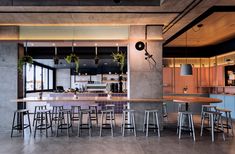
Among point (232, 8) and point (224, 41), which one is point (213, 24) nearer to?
point (232, 8)

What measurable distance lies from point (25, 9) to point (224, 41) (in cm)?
749

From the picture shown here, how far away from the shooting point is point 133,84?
613 centimetres

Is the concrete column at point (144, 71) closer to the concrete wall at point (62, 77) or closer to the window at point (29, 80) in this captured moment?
the window at point (29, 80)

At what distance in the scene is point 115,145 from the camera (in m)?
4.69

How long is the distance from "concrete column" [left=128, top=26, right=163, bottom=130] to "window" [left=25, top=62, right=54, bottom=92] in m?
5.66

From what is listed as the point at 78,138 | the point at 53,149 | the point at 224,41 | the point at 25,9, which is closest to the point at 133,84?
the point at 78,138

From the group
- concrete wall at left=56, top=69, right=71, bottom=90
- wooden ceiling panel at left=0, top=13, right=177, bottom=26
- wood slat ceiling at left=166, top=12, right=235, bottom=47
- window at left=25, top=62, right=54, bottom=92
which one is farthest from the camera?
concrete wall at left=56, top=69, right=71, bottom=90

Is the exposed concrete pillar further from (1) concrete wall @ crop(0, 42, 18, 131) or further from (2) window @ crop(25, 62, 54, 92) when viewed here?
(2) window @ crop(25, 62, 54, 92)

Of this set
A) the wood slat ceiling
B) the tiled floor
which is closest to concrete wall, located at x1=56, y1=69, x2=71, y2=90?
the wood slat ceiling

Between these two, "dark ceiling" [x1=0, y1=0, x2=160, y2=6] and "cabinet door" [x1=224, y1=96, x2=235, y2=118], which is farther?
"cabinet door" [x1=224, y1=96, x2=235, y2=118]

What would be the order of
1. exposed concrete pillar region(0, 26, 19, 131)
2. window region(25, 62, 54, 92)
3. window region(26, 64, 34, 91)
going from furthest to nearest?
1. window region(25, 62, 54, 92)
2. window region(26, 64, 34, 91)
3. exposed concrete pillar region(0, 26, 19, 131)

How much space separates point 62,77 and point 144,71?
1028 cm

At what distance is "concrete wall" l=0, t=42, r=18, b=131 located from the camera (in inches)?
246

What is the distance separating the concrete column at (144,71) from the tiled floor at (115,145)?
0.86 meters
